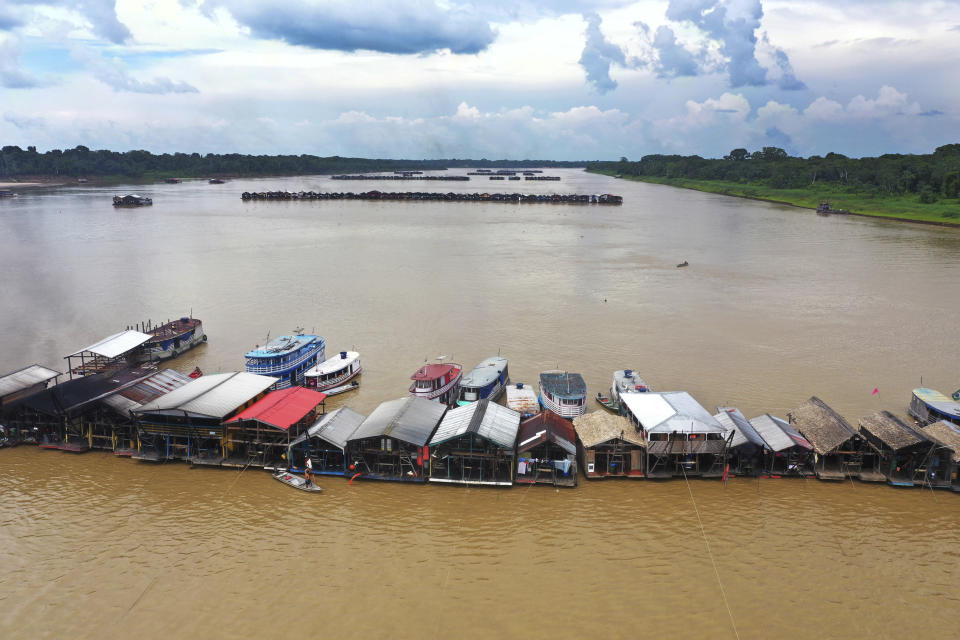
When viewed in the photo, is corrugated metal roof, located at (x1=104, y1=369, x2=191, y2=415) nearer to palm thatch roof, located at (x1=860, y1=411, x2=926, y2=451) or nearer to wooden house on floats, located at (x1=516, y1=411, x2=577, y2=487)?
wooden house on floats, located at (x1=516, y1=411, x2=577, y2=487)

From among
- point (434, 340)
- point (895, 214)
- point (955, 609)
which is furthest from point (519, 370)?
point (895, 214)

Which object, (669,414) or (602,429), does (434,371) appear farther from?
(669,414)

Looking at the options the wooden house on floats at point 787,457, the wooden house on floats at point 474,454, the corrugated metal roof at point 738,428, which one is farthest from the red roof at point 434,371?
the wooden house on floats at point 787,457

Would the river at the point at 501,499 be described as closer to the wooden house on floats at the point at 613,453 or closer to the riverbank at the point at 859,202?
the wooden house on floats at the point at 613,453

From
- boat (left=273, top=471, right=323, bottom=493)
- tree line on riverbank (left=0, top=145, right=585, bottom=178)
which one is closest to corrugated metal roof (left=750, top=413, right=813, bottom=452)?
boat (left=273, top=471, right=323, bottom=493)

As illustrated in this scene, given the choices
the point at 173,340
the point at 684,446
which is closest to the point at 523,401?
the point at 684,446

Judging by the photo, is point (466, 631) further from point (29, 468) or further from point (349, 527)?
point (29, 468)
